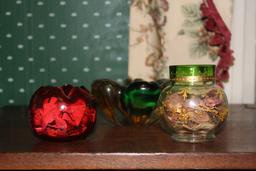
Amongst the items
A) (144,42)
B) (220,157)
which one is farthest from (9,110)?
(220,157)

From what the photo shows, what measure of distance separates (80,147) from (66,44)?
562mm

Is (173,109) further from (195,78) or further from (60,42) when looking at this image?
(60,42)

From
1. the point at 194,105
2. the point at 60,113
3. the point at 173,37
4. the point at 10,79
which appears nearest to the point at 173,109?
the point at 194,105

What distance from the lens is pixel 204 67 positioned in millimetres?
606

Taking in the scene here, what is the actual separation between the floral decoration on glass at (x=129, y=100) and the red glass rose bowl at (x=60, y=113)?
123 mm

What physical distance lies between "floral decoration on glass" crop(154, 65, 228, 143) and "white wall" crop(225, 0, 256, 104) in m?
0.49

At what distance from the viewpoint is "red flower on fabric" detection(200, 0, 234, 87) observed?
103 cm

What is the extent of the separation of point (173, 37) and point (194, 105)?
19.6 inches

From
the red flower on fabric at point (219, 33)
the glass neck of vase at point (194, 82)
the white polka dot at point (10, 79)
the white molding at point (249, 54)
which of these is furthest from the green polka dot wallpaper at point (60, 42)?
the glass neck of vase at point (194, 82)

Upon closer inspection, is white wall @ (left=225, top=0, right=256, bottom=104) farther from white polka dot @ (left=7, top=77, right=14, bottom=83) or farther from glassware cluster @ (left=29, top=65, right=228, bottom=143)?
white polka dot @ (left=7, top=77, right=14, bottom=83)

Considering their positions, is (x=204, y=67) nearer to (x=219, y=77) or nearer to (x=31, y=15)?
(x=219, y=77)

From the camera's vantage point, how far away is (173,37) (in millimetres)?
1060

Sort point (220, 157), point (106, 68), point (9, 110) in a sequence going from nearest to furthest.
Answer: point (220, 157), point (9, 110), point (106, 68)

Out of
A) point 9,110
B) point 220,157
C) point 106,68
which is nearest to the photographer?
point 220,157
